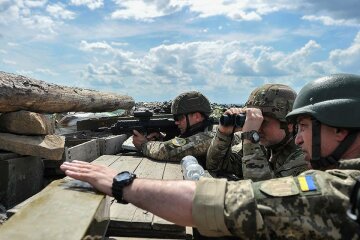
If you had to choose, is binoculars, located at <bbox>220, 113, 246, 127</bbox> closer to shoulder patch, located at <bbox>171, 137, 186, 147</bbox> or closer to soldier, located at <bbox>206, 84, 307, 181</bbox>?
soldier, located at <bbox>206, 84, 307, 181</bbox>

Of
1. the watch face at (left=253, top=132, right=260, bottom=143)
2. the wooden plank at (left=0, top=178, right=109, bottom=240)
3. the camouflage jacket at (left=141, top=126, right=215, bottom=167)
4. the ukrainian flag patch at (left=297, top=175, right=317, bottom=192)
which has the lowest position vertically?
the camouflage jacket at (left=141, top=126, right=215, bottom=167)

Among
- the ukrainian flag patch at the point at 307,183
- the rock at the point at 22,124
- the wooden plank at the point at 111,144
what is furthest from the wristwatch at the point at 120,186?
the wooden plank at the point at 111,144

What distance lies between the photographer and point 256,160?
404 cm

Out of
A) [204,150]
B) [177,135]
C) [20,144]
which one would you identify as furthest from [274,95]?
[20,144]

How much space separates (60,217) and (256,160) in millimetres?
2473

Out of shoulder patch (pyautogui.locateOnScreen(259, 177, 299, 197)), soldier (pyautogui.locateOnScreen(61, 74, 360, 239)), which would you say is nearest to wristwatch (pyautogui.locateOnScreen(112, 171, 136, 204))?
soldier (pyautogui.locateOnScreen(61, 74, 360, 239))

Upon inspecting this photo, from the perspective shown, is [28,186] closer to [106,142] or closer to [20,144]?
[20,144]

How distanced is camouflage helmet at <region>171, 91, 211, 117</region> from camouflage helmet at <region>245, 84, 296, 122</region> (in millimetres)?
1264

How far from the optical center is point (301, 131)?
2861 mm

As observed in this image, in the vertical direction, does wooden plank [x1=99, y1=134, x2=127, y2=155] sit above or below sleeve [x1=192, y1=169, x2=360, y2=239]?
below

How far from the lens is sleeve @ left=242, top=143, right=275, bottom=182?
3971mm

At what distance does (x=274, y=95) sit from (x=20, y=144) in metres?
2.86

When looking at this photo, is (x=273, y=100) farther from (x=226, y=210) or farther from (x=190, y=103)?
(x=226, y=210)

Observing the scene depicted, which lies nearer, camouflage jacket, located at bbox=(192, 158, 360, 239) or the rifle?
camouflage jacket, located at bbox=(192, 158, 360, 239)
